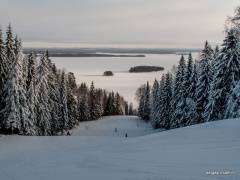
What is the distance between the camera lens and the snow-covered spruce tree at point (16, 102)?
3269cm

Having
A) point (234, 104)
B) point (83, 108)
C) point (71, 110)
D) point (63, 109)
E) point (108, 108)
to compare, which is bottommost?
point (108, 108)

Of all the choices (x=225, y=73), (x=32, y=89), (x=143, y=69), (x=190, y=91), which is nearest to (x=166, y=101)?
(x=190, y=91)

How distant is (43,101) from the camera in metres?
42.2

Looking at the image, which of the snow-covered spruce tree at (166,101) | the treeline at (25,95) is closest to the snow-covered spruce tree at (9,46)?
the treeline at (25,95)

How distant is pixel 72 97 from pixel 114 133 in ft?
37.8

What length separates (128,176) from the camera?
12.0 metres

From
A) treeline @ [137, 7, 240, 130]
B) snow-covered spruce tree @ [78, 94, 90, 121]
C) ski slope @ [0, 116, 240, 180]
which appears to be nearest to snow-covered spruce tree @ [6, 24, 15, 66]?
ski slope @ [0, 116, 240, 180]

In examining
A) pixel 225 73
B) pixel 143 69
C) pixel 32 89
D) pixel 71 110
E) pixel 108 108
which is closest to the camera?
pixel 225 73

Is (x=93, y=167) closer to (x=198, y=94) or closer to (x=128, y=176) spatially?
(x=128, y=176)

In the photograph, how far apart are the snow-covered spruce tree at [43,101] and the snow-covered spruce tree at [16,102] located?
6.41m

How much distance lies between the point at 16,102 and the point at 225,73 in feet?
73.2

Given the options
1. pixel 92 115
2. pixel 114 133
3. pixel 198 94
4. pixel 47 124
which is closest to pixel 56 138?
pixel 47 124

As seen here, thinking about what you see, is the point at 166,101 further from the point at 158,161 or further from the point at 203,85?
the point at 158,161

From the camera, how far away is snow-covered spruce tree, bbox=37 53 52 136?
4125cm
